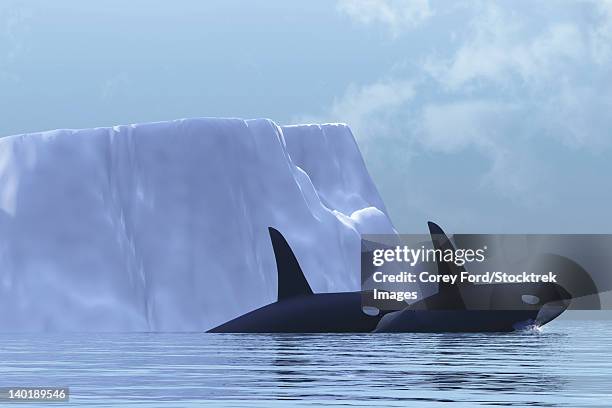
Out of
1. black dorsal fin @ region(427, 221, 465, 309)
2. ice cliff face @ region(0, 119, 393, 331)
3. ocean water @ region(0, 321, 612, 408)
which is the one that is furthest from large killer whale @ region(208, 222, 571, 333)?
ocean water @ region(0, 321, 612, 408)

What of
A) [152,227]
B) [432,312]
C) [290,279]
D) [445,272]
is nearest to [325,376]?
[432,312]

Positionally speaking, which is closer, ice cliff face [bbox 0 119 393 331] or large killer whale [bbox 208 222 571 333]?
large killer whale [bbox 208 222 571 333]

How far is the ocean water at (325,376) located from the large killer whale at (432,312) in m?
11.5

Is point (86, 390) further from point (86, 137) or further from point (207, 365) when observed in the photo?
point (86, 137)

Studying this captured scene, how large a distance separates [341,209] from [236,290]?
13396 millimetres

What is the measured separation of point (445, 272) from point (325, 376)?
24.4m

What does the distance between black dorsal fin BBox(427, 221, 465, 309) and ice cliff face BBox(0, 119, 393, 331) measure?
10871 mm

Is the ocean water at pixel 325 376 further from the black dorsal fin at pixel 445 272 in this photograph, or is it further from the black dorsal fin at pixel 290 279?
the black dorsal fin at pixel 290 279

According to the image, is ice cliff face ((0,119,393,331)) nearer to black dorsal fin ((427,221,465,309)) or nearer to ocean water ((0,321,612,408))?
black dorsal fin ((427,221,465,309))

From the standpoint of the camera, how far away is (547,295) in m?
36.6

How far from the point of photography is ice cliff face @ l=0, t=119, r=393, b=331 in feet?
159

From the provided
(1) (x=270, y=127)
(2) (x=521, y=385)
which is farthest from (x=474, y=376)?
(1) (x=270, y=127)

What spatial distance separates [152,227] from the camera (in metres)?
51.6

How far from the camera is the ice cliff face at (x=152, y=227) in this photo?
48.5 m
